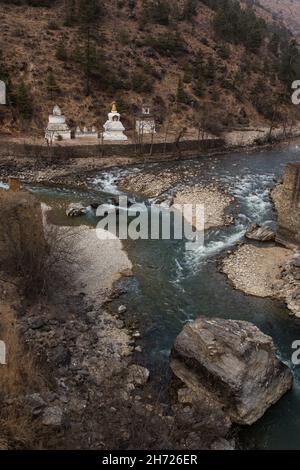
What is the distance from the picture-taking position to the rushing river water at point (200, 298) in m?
10.8

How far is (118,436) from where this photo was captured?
8.83 metres

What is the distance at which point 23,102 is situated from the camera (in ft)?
118

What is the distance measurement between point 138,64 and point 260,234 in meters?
33.4

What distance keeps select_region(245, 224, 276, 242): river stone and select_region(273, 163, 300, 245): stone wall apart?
0.40 metres

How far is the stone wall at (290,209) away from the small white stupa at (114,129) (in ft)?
64.4

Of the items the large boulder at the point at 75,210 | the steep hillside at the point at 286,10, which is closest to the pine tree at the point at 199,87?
the large boulder at the point at 75,210

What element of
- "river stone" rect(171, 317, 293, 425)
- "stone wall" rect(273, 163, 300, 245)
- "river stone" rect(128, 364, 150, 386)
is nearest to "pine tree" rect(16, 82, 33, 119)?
"stone wall" rect(273, 163, 300, 245)

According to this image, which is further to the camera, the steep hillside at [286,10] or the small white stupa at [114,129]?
the steep hillside at [286,10]

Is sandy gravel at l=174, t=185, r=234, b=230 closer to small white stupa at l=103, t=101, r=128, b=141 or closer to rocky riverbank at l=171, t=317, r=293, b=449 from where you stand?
rocky riverbank at l=171, t=317, r=293, b=449

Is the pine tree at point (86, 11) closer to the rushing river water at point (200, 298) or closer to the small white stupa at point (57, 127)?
the small white stupa at point (57, 127)

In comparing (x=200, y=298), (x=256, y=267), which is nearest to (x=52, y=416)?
(x=200, y=298)

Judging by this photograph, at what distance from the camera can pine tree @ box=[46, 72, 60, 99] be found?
3825 centimetres

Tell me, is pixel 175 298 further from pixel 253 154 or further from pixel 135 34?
pixel 135 34

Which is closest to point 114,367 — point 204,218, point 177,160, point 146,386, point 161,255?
point 146,386
